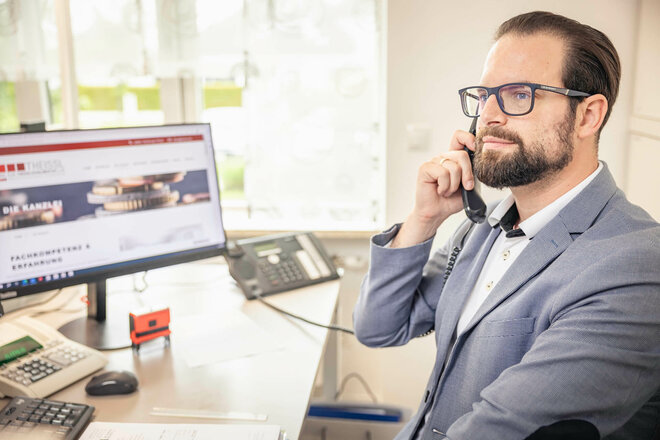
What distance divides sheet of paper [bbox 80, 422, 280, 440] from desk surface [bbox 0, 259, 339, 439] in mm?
43

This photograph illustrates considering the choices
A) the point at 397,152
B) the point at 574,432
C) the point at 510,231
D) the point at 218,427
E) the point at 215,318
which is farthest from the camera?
the point at 397,152

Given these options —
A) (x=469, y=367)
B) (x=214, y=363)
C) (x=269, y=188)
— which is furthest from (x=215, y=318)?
(x=269, y=188)

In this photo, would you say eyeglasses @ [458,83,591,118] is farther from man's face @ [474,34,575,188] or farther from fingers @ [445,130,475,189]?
fingers @ [445,130,475,189]

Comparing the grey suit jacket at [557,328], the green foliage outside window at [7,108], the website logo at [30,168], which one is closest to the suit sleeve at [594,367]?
the grey suit jacket at [557,328]

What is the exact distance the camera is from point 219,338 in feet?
5.16

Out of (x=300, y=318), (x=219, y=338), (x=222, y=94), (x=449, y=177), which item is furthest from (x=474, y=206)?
(x=222, y=94)

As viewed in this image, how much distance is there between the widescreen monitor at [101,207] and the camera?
1.46 meters

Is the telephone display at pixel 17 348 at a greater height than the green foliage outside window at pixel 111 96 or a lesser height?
lesser

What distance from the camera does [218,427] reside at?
3.81 feet

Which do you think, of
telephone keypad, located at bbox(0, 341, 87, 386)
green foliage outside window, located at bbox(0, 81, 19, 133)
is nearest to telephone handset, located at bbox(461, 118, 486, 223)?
telephone keypad, located at bbox(0, 341, 87, 386)

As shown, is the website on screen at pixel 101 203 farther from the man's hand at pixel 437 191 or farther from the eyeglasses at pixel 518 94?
the eyeglasses at pixel 518 94

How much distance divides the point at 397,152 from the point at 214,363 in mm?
1199

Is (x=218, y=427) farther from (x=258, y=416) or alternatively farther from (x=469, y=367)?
(x=469, y=367)

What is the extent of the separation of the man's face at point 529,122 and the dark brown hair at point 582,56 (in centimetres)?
2
